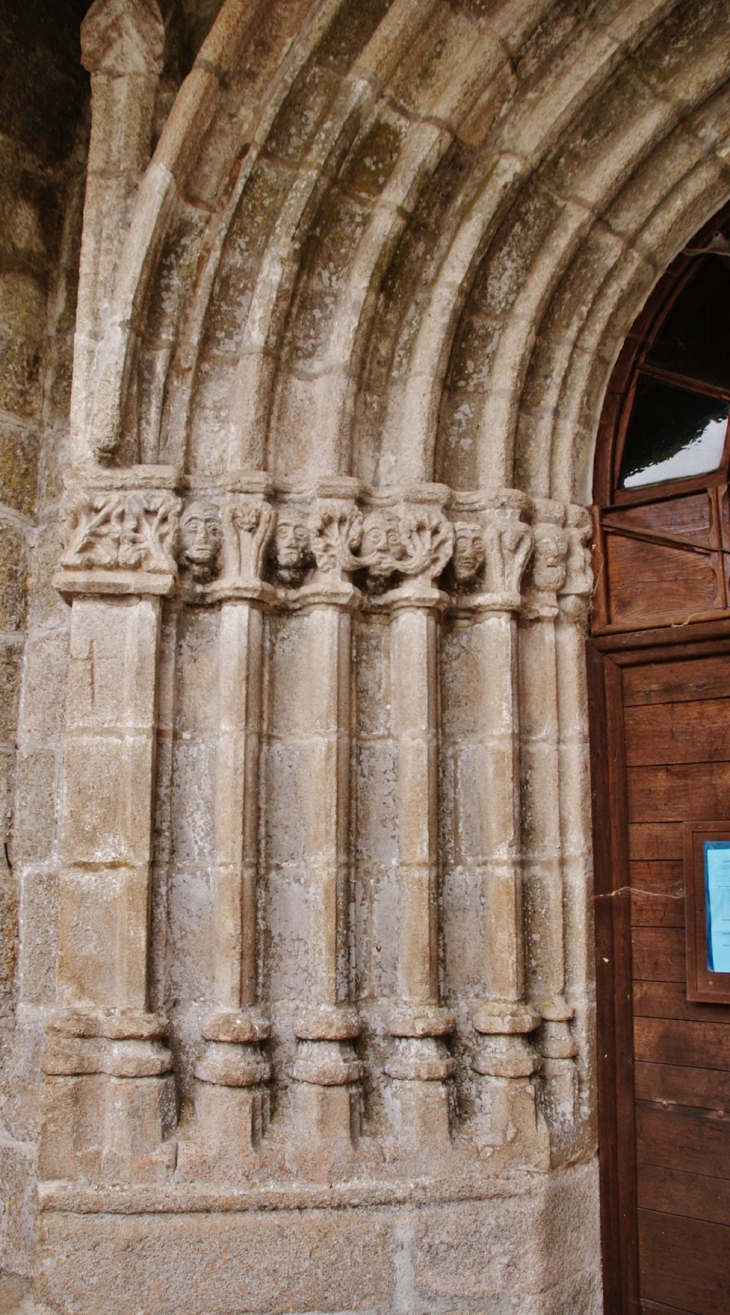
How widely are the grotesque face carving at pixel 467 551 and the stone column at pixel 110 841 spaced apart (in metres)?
0.90

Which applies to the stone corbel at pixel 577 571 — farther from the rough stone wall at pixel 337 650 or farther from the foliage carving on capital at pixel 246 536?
the foliage carving on capital at pixel 246 536

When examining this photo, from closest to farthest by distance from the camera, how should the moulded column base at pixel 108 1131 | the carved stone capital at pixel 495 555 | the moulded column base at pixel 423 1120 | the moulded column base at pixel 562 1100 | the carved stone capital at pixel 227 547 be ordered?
the moulded column base at pixel 108 1131 < the moulded column base at pixel 423 1120 < the moulded column base at pixel 562 1100 < the carved stone capital at pixel 227 547 < the carved stone capital at pixel 495 555

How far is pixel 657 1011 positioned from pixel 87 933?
1.77 metres

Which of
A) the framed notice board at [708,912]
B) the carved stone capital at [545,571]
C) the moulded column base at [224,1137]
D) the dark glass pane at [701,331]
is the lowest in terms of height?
the moulded column base at [224,1137]

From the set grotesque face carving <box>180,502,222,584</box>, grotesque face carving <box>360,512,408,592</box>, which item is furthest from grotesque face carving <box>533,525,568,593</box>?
grotesque face carving <box>180,502,222,584</box>

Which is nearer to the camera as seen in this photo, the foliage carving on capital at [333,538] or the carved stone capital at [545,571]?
the foliage carving on capital at [333,538]

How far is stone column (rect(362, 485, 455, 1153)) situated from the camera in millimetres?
2936

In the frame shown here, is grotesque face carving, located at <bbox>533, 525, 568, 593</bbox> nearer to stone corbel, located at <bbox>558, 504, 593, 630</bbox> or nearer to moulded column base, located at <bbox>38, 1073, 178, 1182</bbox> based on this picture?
stone corbel, located at <bbox>558, 504, 593, 630</bbox>

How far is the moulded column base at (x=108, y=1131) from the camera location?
280 cm

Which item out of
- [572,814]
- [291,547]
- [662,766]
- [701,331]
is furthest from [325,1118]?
[701,331]

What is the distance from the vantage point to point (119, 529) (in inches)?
123

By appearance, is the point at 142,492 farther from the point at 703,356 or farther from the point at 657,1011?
the point at 657,1011

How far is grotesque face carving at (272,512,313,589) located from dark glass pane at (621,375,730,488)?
1.18m

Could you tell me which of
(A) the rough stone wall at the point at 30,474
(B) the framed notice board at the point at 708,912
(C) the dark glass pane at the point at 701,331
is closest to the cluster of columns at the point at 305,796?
(B) the framed notice board at the point at 708,912
